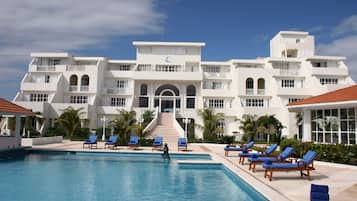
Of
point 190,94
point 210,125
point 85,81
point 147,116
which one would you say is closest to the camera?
point 210,125

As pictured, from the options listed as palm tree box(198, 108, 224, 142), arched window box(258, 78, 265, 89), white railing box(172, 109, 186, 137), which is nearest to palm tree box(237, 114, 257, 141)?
palm tree box(198, 108, 224, 142)

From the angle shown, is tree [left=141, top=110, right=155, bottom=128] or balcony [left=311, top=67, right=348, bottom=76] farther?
balcony [left=311, top=67, right=348, bottom=76]

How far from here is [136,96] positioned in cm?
3850

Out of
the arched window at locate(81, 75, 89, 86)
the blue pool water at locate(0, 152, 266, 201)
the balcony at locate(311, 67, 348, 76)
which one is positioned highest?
the balcony at locate(311, 67, 348, 76)

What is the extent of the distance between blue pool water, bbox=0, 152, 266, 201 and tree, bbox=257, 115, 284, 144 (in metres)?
16.2

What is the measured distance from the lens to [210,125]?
31938 millimetres

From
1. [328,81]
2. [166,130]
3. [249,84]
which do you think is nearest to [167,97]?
[166,130]

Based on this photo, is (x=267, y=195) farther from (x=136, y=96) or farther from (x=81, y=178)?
(x=136, y=96)

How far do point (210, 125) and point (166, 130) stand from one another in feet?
15.4

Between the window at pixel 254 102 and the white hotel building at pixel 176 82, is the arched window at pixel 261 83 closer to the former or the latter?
the white hotel building at pixel 176 82

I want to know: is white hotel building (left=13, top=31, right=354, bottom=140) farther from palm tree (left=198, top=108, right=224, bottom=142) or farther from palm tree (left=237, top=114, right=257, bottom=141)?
palm tree (left=198, top=108, right=224, bottom=142)

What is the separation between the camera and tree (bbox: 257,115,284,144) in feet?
102

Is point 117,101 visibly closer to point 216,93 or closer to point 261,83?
point 216,93

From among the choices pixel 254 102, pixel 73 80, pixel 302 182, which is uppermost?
pixel 73 80
